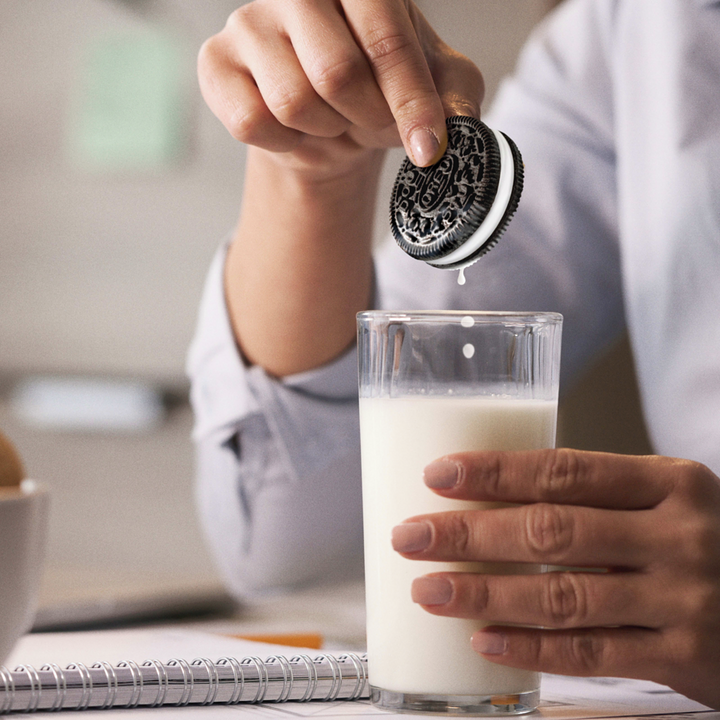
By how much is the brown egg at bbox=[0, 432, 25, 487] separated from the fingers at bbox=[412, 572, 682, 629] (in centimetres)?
19

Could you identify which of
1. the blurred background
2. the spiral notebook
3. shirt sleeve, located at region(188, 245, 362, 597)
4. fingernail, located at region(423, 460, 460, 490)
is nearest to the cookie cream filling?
fingernail, located at region(423, 460, 460, 490)

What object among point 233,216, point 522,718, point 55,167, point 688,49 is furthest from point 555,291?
point 55,167

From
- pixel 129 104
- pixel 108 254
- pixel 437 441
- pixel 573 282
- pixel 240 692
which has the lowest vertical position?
pixel 240 692

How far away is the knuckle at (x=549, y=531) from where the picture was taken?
38cm

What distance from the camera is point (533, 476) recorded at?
0.39 meters

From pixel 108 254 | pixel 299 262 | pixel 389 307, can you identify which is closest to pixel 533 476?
pixel 299 262

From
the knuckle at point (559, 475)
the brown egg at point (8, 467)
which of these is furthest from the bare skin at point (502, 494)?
the brown egg at point (8, 467)

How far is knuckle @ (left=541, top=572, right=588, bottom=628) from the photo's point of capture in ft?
1.26

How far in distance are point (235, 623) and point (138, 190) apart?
1.23m

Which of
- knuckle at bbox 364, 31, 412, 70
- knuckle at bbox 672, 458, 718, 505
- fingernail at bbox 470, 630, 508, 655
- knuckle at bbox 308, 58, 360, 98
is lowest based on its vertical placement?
fingernail at bbox 470, 630, 508, 655

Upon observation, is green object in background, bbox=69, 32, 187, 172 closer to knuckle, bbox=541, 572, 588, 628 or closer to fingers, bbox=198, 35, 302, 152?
fingers, bbox=198, 35, 302, 152

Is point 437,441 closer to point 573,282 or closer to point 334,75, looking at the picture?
point 334,75

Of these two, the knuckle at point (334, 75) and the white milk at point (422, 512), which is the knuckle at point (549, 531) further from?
the knuckle at point (334, 75)

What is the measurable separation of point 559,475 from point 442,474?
5 centimetres
